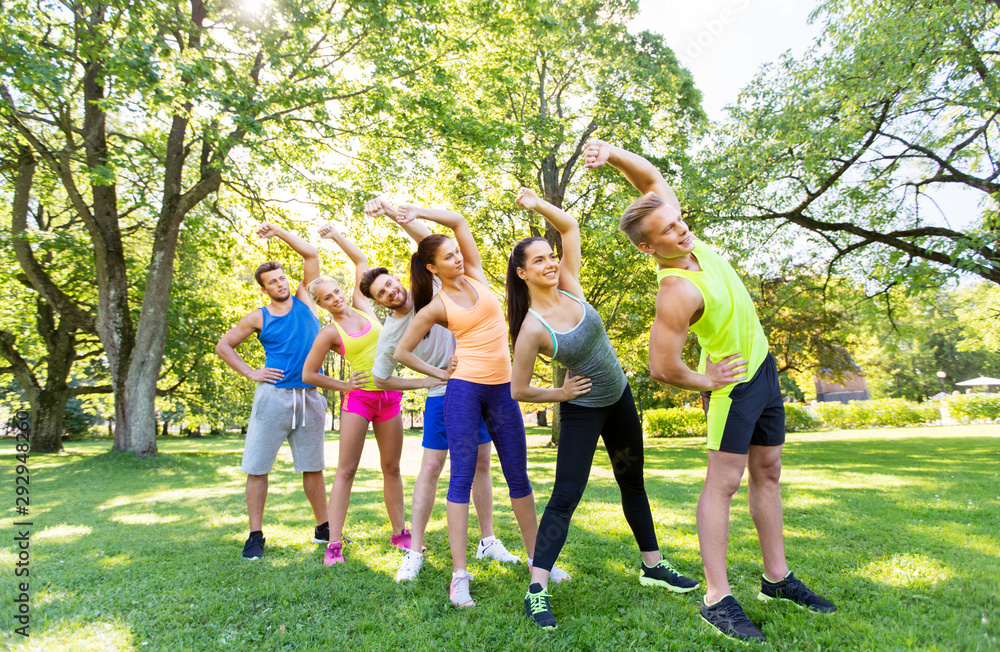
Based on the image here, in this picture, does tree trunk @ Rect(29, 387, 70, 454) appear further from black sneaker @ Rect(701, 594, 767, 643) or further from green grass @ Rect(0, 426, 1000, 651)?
black sneaker @ Rect(701, 594, 767, 643)

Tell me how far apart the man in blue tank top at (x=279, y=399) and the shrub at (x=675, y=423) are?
2415 cm

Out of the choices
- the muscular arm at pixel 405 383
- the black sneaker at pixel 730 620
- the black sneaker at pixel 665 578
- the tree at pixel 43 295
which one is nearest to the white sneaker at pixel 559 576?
the black sneaker at pixel 665 578

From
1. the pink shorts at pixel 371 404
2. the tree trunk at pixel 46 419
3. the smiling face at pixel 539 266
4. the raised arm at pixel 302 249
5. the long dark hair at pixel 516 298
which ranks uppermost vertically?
the raised arm at pixel 302 249

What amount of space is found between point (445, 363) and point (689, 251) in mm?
2093

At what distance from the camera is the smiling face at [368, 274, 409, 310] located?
3.88 meters

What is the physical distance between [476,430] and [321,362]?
164 cm

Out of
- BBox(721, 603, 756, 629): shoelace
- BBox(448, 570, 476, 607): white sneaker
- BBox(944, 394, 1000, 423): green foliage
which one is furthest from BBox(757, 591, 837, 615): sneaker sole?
BBox(944, 394, 1000, 423): green foliage

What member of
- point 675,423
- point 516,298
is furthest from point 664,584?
point 675,423

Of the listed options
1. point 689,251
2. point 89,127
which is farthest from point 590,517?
point 89,127

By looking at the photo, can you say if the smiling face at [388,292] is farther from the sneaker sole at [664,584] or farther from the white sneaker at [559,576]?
the sneaker sole at [664,584]

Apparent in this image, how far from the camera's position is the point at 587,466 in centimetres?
318

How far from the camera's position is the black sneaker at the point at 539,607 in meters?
2.84

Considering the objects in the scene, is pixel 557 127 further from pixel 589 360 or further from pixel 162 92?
pixel 589 360

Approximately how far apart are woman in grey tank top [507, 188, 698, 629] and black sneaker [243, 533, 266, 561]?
7.84ft
